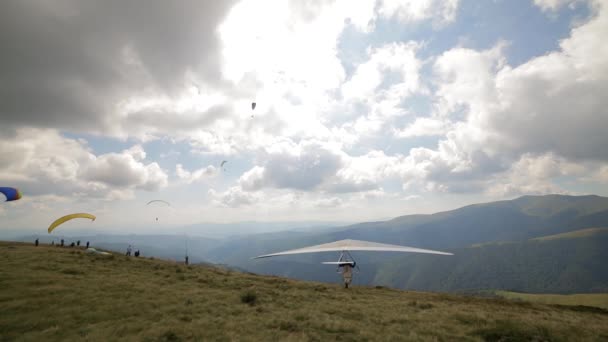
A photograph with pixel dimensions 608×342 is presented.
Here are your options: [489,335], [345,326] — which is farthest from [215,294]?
[489,335]

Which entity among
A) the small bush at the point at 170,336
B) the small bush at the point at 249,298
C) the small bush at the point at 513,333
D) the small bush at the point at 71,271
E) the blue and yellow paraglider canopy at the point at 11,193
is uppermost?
the blue and yellow paraglider canopy at the point at 11,193

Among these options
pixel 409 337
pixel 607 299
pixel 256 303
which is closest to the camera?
pixel 409 337

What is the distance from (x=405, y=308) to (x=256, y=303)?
35.9 ft

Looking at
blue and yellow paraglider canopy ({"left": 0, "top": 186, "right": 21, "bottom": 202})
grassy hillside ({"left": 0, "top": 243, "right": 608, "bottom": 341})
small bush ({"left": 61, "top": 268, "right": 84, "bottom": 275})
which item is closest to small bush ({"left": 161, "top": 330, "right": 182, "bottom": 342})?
grassy hillside ({"left": 0, "top": 243, "right": 608, "bottom": 341})

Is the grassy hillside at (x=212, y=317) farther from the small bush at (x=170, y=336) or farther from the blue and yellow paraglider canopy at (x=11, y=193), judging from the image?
the blue and yellow paraglider canopy at (x=11, y=193)

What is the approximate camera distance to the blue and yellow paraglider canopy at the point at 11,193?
41562 mm

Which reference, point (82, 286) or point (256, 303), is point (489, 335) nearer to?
point (256, 303)

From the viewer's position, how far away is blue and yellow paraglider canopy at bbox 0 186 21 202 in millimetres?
41562

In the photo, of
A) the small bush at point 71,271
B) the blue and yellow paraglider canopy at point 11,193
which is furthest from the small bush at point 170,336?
the blue and yellow paraglider canopy at point 11,193

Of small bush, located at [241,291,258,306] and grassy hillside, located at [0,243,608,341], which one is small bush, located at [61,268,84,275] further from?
small bush, located at [241,291,258,306]

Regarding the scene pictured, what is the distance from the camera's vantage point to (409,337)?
1375 centimetres

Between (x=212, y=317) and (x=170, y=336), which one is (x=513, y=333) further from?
(x=170, y=336)

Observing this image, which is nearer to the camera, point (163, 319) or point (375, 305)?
point (163, 319)

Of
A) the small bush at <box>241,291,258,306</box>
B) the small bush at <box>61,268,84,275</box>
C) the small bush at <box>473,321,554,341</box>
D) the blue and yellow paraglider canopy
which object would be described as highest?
the blue and yellow paraglider canopy
